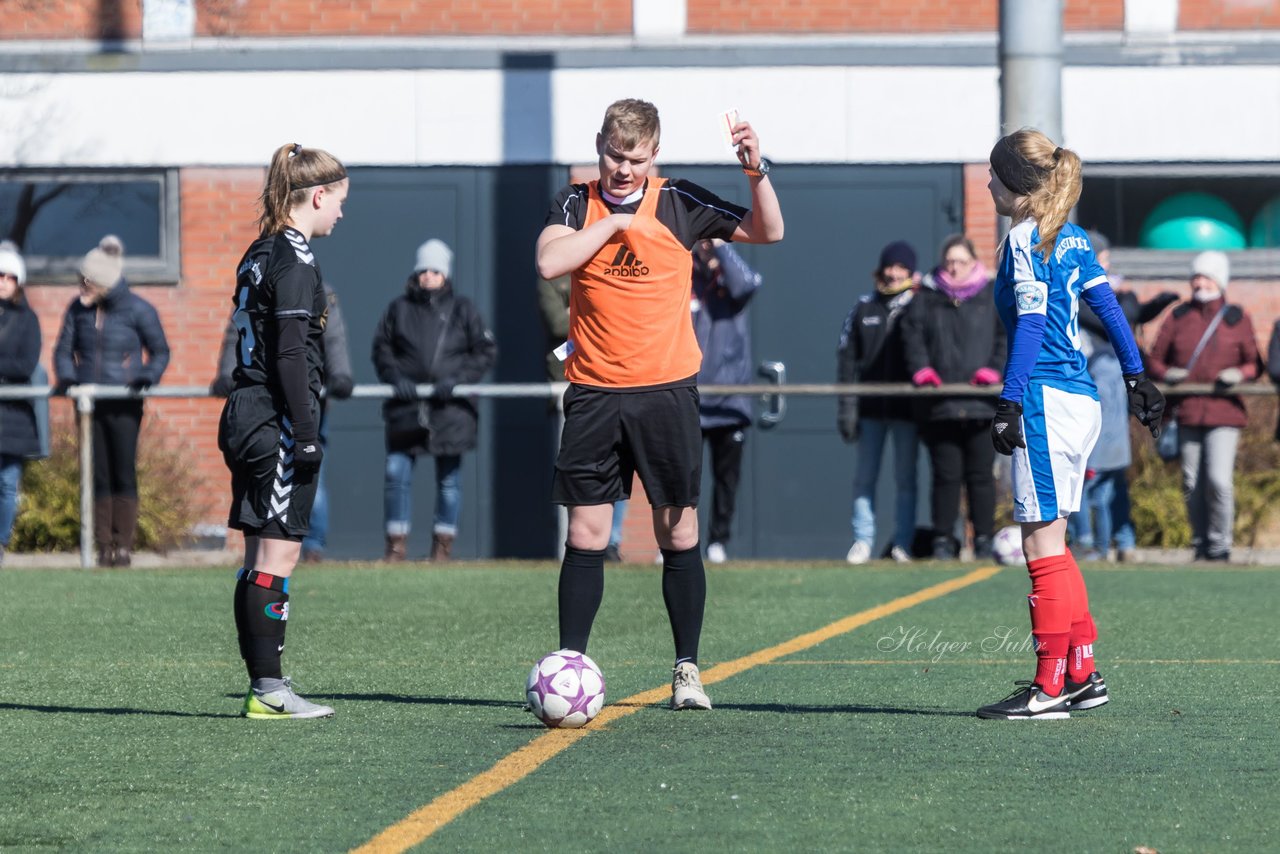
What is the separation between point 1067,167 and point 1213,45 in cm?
1076

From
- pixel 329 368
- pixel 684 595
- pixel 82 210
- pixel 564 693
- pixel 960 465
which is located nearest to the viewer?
pixel 564 693

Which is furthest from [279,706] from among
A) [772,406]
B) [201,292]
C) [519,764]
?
[201,292]

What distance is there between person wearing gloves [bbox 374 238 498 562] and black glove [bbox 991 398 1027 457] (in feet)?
23.5

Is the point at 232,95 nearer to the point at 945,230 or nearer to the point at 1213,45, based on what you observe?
the point at 945,230

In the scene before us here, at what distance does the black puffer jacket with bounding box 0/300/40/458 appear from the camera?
13.2 m

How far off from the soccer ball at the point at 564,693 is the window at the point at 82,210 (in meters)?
11.3

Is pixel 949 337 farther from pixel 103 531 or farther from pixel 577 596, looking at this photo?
pixel 577 596

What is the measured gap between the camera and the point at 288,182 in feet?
21.9

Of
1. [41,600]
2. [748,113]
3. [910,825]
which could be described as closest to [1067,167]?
[910,825]

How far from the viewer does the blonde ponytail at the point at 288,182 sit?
666cm

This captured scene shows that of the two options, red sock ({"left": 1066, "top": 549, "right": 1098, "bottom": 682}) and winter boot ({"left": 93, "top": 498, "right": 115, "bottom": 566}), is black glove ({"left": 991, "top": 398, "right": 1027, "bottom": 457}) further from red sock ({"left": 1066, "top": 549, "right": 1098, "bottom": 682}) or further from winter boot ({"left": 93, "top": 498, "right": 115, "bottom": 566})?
winter boot ({"left": 93, "top": 498, "right": 115, "bottom": 566})

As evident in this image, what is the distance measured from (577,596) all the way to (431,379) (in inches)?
275

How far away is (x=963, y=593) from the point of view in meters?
11.1

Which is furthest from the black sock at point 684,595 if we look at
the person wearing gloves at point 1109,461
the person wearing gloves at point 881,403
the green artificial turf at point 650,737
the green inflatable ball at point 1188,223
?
the green inflatable ball at point 1188,223
